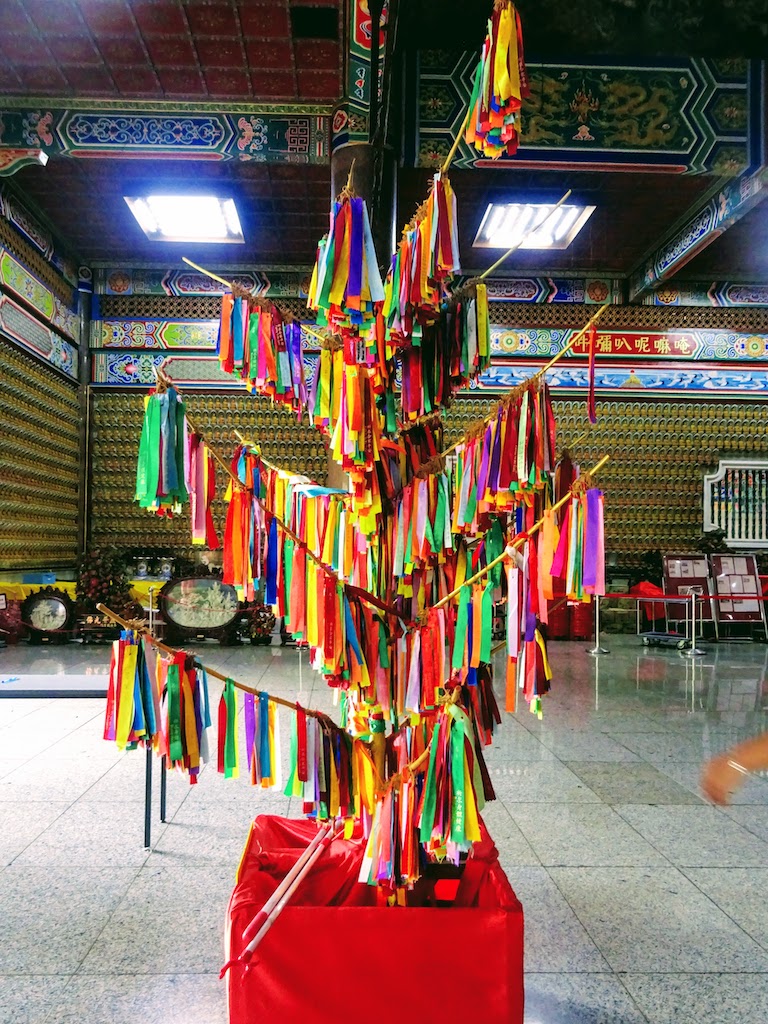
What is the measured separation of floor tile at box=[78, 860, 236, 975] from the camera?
2.14m

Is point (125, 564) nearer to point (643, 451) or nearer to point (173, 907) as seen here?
point (643, 451)

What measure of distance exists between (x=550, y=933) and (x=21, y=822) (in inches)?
87.8

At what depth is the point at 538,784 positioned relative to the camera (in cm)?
389

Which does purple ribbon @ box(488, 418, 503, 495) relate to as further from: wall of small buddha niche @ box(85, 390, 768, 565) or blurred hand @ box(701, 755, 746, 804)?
wall of small buddha niche @ box(85, 390, 768, 565)

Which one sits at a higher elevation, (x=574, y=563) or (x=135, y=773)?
(x=574, y=563)

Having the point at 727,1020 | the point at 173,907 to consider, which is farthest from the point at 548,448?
the point at 173,907

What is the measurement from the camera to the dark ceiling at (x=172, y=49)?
19.1 ft

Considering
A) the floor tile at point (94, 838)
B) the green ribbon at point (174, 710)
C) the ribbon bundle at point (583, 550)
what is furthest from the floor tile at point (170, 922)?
the ribbon bundle at point (583, 550)

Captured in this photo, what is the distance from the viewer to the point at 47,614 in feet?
28.4

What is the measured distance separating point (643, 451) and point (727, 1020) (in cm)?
994

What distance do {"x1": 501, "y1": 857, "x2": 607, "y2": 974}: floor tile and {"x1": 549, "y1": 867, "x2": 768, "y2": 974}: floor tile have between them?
0.03 metres

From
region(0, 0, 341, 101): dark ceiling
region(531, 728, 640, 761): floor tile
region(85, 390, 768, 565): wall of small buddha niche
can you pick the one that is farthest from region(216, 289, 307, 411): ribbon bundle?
region(85, 390, 768, 565): wall of small buddha niche

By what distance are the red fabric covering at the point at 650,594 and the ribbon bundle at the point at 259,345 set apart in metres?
8.54

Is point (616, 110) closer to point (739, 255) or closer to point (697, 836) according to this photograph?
point (739, 255)
